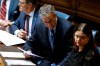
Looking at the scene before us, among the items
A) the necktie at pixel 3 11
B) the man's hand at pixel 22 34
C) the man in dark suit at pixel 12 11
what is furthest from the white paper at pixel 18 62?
the necktie at pixel 3 11

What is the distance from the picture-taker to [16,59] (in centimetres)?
227

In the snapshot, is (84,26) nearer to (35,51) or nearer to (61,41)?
(61,41)

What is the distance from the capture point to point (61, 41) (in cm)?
248

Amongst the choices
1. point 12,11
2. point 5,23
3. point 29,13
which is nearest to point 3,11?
point 12,11

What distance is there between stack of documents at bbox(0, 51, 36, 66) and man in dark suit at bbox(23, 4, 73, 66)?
0.07 metres

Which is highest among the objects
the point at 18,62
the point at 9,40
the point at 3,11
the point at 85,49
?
the point at 85,49

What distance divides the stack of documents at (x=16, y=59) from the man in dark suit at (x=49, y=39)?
0.23 feet

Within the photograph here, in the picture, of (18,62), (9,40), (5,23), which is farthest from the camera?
(5,23)

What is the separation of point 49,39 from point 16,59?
0.45 meters

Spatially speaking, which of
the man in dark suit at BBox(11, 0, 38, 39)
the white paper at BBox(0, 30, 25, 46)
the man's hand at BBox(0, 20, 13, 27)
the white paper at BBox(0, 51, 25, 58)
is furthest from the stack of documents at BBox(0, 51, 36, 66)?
the man's hand at BBox(0, 20, 13, 27)

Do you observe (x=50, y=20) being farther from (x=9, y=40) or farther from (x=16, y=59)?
(x=9, y=40)

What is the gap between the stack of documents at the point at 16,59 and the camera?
217 centimetres

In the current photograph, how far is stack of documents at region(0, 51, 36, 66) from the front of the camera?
2172 millimetres

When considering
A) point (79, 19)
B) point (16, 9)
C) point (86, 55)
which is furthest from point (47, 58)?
point (16, 9)
